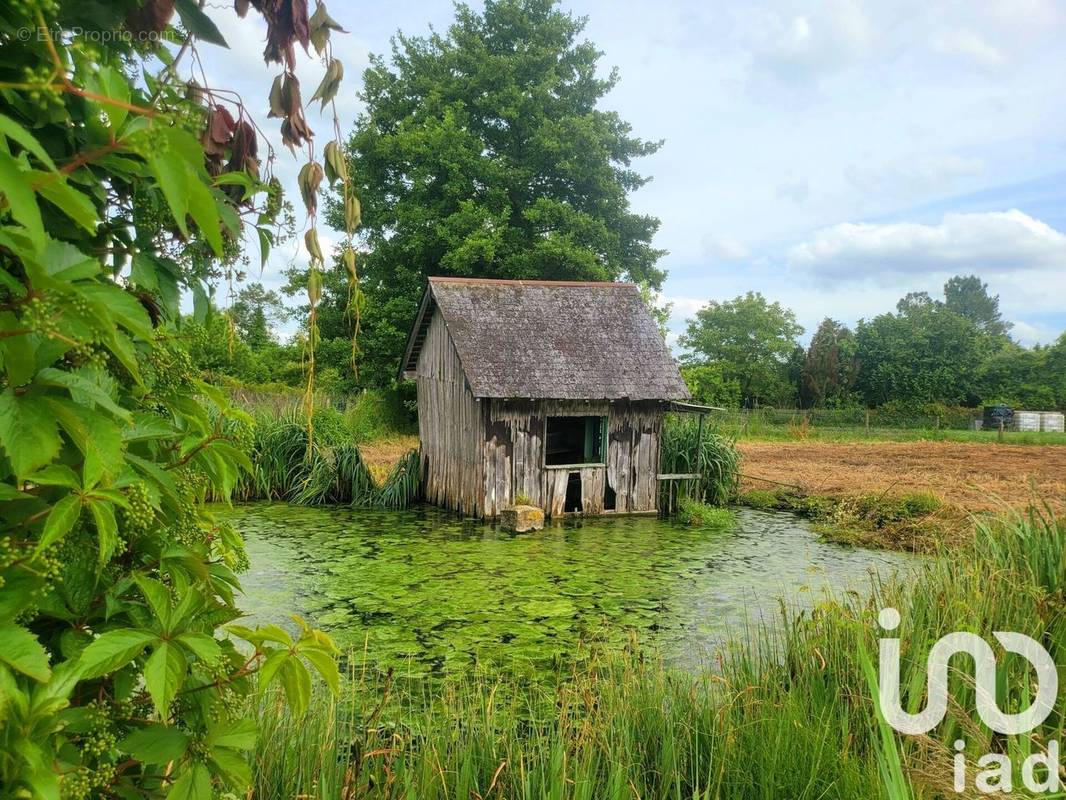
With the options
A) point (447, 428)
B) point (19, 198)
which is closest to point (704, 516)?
point (447, 428)

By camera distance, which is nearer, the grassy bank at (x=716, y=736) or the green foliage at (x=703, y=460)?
the grassy bank at (x=716, y=736)

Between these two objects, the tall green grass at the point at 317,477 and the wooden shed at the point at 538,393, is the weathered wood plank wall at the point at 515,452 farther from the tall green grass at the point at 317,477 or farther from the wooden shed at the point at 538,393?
the tall green grass at the point at 317,477

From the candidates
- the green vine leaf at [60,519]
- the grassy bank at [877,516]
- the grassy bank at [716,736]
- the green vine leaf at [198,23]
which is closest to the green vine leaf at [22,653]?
the green vine leaf at [60,519]

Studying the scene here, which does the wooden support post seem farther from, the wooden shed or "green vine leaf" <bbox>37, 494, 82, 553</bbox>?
"green vine leaf" <bbox>37, 494, 82, 553</bbox>

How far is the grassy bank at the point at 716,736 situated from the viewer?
10.0 feet

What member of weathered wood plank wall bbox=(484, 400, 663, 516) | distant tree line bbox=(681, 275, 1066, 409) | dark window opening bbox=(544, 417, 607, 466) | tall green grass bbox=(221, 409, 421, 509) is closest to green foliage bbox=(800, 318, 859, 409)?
distant tree line bbox=(681, 275, 1066, 409)

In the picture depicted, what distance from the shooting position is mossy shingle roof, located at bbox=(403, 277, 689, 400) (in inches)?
529

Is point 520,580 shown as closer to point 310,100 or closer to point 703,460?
point 703,460

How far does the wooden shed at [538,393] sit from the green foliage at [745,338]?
3098 cm

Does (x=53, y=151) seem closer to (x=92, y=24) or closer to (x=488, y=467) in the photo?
(x=92, y=24)

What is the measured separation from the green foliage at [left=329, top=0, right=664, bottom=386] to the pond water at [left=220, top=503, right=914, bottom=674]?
11.0 meters

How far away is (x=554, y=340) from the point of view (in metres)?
14.4

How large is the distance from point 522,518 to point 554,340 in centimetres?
367

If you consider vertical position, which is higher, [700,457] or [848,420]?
[848,420]
